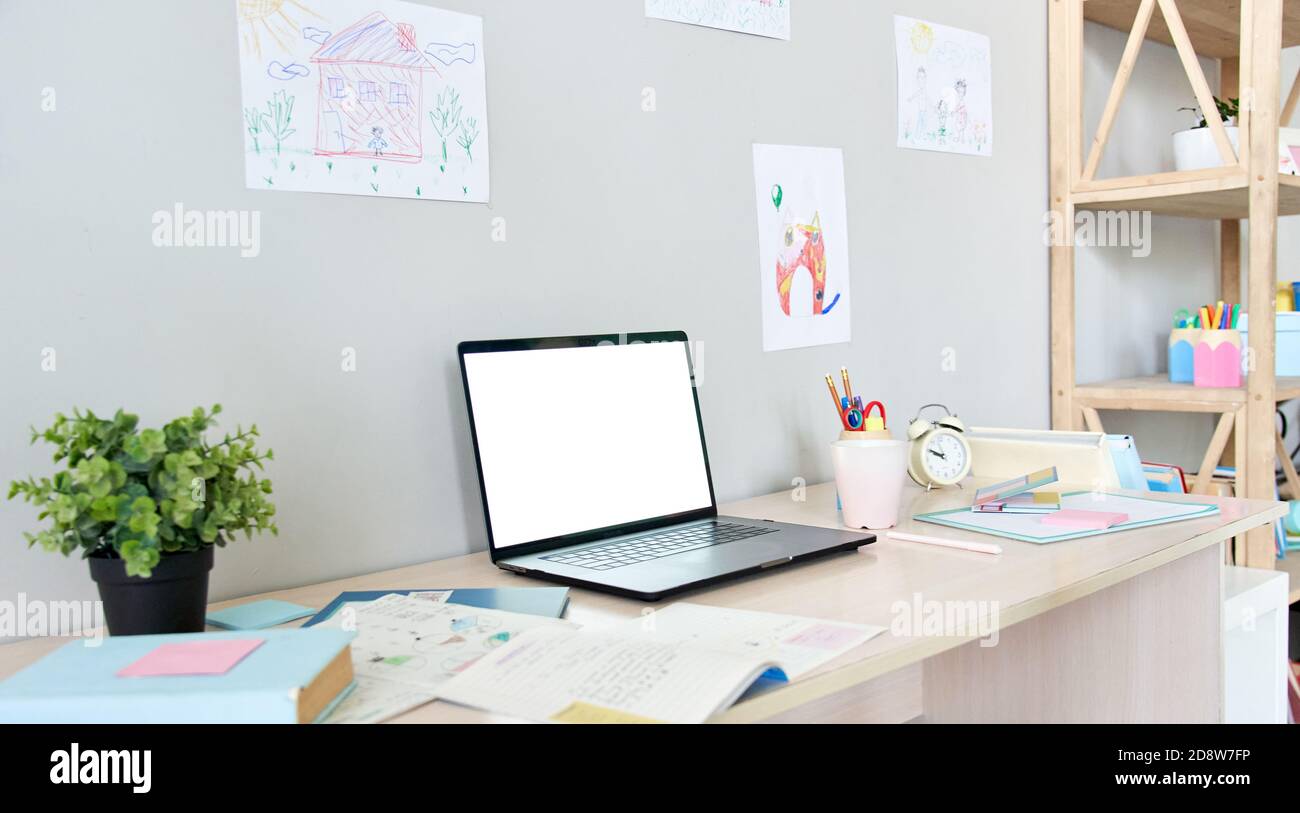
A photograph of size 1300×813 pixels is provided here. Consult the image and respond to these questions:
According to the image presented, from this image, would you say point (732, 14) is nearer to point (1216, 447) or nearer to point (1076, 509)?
point (1076, 509)

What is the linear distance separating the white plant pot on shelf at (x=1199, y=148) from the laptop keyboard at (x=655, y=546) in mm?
1259

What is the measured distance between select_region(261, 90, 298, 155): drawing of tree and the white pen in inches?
30.0

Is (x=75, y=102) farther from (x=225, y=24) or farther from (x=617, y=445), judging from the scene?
(x=617, y=445)

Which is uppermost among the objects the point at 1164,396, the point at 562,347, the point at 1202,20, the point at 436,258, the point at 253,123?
the point at 1202,20

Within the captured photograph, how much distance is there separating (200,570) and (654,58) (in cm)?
86

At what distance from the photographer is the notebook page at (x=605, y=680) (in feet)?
2.04

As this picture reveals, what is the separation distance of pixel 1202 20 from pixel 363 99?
1718mm

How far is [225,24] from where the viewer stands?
99cm

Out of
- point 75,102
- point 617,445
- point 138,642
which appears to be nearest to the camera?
point 138,642

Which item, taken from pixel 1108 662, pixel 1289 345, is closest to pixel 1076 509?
pixel 1108 662

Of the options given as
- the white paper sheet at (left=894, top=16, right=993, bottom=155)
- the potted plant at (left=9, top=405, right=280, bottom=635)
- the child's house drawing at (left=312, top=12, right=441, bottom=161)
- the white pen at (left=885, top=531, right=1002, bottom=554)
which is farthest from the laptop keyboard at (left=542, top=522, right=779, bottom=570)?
the white paper sheet at (left=894, top=16, right=993, bottom=155)

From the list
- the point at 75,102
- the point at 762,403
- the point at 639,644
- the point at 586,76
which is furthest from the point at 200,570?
the point at 762,403

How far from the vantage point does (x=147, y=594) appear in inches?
29.8

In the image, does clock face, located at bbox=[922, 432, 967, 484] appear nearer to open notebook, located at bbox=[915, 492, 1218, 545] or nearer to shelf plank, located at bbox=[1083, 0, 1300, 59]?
open notebook, located at bbox=[915, 492, 1218, 545]
